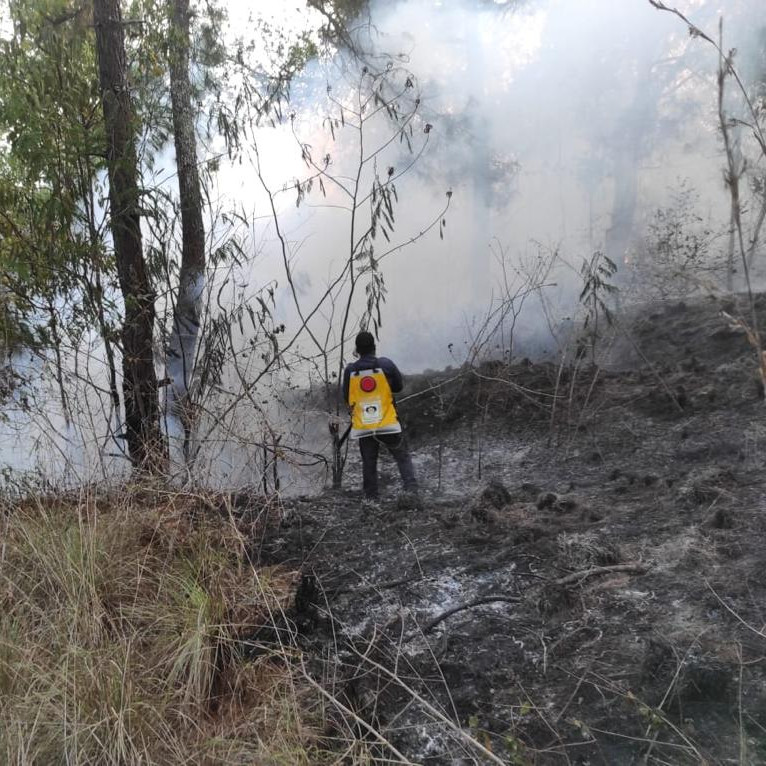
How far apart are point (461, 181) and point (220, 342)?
21.7 feet

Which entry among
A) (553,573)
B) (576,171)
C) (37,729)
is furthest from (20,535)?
(576,171)

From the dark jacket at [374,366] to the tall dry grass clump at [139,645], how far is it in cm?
205

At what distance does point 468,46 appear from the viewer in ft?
38.3

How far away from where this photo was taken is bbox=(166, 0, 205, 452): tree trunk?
6.40 meters

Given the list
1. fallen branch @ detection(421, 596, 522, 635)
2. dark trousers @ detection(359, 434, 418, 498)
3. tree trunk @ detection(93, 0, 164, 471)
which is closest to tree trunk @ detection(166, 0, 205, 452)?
tree trunk @ detection(93, 0, 164, 471)

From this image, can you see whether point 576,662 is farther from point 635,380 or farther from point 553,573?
point 635,380

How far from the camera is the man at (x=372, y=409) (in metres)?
6.06

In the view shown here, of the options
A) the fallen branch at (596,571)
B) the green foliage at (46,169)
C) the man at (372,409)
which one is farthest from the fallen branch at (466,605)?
the green foliage at (46,169)

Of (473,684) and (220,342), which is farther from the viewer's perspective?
(220,342)

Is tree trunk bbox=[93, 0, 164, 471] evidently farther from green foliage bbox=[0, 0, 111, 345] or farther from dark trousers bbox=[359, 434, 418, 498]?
dark trousers bbox=[359, 434, 418, 498]

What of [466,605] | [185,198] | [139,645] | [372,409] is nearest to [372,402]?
[372,409]

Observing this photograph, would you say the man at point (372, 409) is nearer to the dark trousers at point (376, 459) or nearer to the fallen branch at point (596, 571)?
the dark trousers at point (376, 459)

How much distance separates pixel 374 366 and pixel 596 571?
2768 millimetres

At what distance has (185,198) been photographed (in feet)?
22.0
